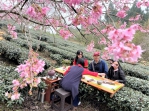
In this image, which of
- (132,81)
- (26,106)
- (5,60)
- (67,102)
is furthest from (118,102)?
(5,60)

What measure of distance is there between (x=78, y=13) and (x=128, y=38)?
30.9 inches

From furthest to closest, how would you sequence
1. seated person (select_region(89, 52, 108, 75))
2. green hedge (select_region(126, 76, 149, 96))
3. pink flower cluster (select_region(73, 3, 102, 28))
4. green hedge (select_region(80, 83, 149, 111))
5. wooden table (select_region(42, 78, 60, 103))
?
green hedge (select_region(126, 76, 149, 96)) < seated person (select_region(89, 52, 108, 75)) < wooden table (select_region(42, 78, 60, 103)) < green hedge (select_region(80, 83, 149, 111)) < pink flower cluster (select_region(73, 3, 102, 28))

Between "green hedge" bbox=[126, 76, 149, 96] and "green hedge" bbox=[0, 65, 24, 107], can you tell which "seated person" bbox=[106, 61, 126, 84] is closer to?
"green hedge" bbox=[126, 76, 149, 96]

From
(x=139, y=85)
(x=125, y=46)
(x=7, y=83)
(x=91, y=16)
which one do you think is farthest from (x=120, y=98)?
(x=125, y=46)

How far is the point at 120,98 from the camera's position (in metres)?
3.22

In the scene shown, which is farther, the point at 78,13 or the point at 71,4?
the point at 71,4

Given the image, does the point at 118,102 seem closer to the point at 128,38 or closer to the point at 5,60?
the point at 128,38

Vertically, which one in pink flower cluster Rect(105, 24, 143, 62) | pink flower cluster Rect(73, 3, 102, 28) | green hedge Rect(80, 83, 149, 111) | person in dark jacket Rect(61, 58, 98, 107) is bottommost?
green hedge Rect(80, 83, 149, 111)

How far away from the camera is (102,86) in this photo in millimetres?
3285

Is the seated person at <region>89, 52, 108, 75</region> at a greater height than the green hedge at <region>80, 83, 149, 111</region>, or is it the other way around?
the seated person at <region>89, 52, 108, 75</region>

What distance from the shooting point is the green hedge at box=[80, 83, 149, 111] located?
3055 millimetres

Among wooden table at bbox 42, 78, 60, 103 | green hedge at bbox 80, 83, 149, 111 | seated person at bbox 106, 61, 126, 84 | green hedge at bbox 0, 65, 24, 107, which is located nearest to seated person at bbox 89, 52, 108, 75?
seated person at bbox 106, 61, 126, 84

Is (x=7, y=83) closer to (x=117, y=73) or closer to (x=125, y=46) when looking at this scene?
(x=117, y=73)

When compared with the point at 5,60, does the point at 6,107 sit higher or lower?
lower
